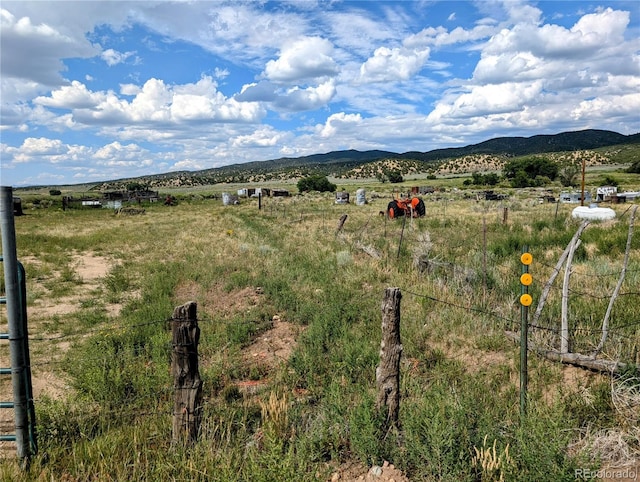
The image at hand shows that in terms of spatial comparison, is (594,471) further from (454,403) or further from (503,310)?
(503,310)

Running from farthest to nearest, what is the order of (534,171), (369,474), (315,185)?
(534,171), (315,185), (369,474)

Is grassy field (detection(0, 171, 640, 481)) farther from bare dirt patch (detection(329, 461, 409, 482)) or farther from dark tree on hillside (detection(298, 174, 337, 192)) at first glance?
dark tree on hillside (detection(298, 174, 337, 192))

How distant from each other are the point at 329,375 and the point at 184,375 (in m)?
2.27

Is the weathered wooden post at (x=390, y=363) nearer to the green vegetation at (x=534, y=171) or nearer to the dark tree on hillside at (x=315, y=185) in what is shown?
the green vegetation at (x=534, y=171)

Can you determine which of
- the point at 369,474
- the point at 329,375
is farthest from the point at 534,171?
the point at 369,474

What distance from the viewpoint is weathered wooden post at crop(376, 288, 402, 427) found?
4480mm

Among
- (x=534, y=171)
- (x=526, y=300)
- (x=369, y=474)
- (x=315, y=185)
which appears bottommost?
(x=369, y=474)

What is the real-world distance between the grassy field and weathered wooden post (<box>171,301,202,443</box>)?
182 mm

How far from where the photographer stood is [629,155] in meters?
111

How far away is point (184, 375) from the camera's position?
4.20m

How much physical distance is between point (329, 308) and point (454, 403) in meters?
4.24

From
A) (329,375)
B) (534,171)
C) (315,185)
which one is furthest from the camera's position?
(534,171)

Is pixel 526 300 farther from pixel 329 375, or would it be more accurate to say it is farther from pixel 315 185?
pixel 315 185

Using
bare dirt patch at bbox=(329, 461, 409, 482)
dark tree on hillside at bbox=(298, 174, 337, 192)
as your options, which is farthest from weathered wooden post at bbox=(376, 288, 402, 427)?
dark tree on hillside at bbox=(298, 174, 337, 192)
